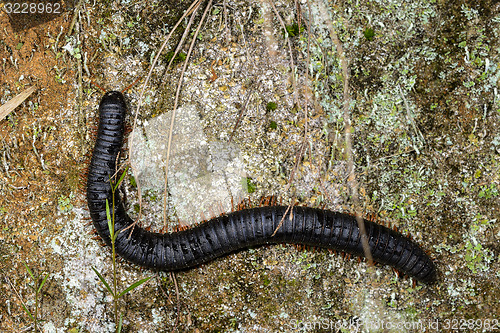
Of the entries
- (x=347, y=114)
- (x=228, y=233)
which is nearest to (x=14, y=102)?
(x=228, y=233)

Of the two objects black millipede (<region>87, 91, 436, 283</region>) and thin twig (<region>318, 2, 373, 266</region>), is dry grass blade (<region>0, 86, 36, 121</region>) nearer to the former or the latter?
black millipede (<region>87, 91, 436, 283</region>)

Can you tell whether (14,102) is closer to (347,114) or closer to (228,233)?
(228,233)

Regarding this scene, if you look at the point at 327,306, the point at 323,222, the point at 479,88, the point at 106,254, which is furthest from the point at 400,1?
the point at 106,254

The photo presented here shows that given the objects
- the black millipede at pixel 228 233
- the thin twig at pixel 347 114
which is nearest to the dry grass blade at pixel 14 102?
the black millipede at pixel 228 233

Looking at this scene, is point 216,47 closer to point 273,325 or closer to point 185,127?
point 185,127

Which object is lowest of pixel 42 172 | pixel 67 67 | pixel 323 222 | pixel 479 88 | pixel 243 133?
pixel 323 222

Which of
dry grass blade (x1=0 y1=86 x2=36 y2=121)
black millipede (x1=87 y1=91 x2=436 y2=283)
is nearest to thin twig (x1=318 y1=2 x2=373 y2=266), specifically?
black millipede (x1=87 y1=91 x2=436 y2=283)
